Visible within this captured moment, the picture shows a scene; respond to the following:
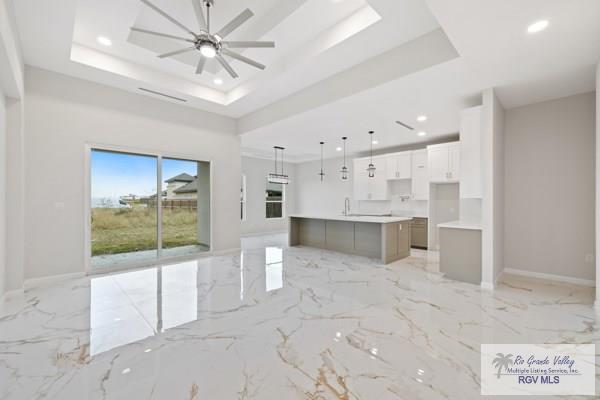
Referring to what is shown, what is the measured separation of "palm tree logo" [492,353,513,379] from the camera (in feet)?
6.28

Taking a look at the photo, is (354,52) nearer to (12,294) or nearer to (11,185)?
(11,185)

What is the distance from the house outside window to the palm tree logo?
8.54 metres

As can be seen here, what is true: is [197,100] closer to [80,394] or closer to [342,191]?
[80,394]

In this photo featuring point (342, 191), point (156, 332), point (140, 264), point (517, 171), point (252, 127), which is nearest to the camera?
point (156, 332)

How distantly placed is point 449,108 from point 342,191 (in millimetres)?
5209

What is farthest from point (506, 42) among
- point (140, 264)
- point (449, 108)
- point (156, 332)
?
point (140, 264)

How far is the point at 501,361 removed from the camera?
77.6 inches

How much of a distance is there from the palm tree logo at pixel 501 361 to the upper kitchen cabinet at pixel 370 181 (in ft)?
19.5

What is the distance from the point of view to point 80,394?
165 centimetres

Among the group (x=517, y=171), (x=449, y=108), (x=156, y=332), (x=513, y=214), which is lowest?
(x=156, y=332)

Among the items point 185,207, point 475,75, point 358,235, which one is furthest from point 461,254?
point 185,207

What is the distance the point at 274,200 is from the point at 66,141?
6.88 metres

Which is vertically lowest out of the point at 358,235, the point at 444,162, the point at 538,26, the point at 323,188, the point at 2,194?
the point at 358,235

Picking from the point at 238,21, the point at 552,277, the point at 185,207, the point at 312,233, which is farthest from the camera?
the point at 312,233
